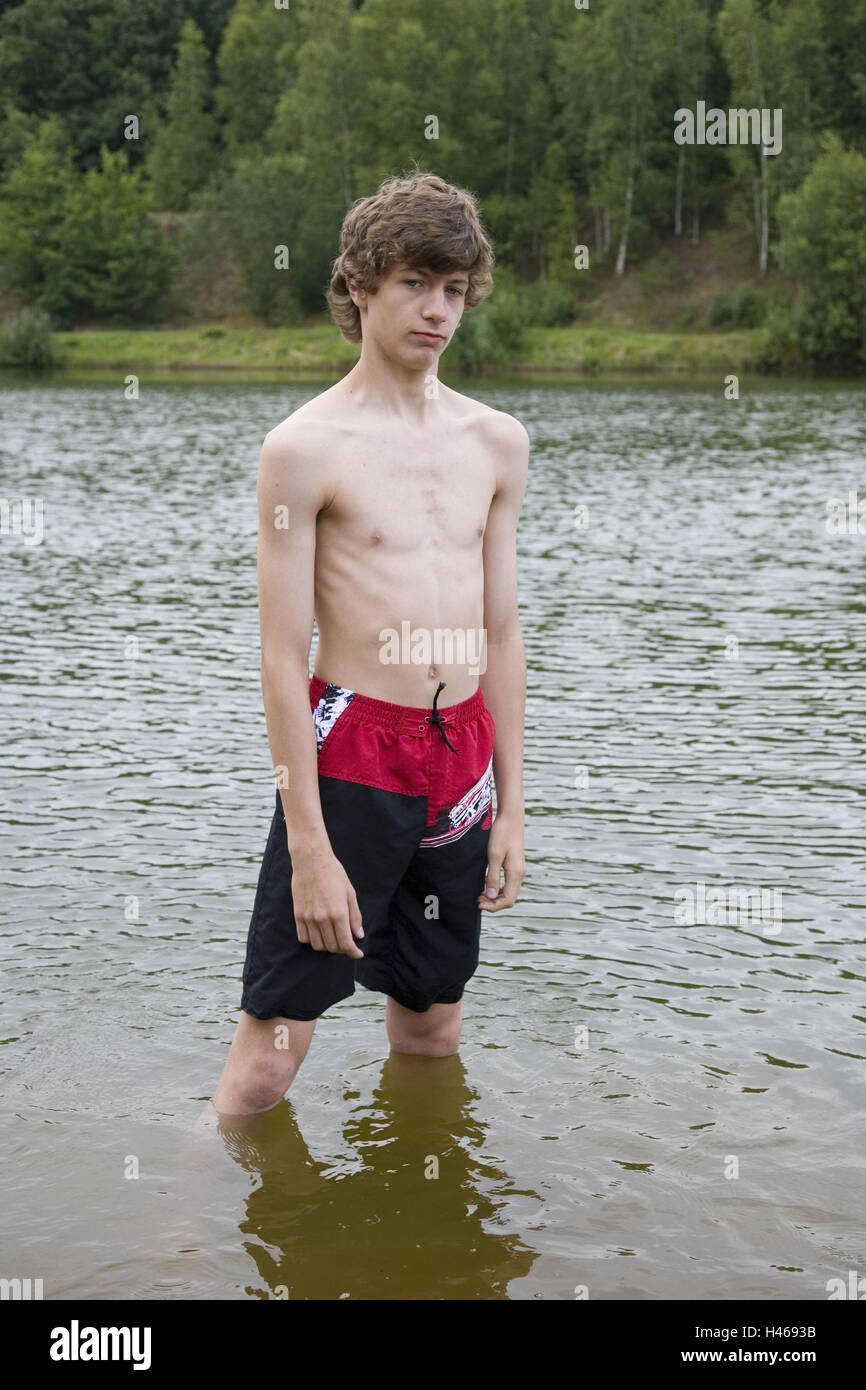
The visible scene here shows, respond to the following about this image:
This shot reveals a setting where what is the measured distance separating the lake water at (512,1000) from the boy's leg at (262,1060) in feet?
1.11

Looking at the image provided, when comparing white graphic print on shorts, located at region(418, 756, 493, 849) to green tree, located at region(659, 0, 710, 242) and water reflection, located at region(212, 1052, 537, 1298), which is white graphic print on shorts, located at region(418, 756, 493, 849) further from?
green tree, located at region(659, 0, 710, 242)

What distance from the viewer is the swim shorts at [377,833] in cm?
468

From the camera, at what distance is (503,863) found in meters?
5.09

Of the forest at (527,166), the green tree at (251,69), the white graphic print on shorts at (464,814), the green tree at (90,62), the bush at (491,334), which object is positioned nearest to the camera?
the white graphic print on shorts at (464,814)

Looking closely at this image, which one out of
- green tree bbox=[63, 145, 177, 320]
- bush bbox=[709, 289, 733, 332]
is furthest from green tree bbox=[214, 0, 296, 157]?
bush bbox=[709, 289, 733, 332]

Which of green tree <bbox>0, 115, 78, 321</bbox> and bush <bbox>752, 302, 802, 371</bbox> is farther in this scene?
green tree <bbox>0, 115, 78, 321</bbox>

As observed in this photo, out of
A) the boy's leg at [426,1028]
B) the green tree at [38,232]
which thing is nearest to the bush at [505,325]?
the green tree at [38,232]

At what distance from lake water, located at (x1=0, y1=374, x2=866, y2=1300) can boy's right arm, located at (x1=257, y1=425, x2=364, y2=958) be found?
1196mm

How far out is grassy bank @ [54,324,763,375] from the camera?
68.9 metres

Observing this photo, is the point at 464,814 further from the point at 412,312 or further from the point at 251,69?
the point at 251,69

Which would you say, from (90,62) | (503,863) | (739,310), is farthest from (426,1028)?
(90,62)

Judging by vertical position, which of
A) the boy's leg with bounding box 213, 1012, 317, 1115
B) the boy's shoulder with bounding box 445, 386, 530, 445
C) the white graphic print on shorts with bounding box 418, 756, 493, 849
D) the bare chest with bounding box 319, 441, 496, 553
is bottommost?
the boy's leg with bounding box 213, 1012, 317, 1115

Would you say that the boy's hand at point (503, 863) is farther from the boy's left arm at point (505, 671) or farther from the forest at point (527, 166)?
the forest at point (527, 166)

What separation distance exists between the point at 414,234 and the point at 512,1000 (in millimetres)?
3641
